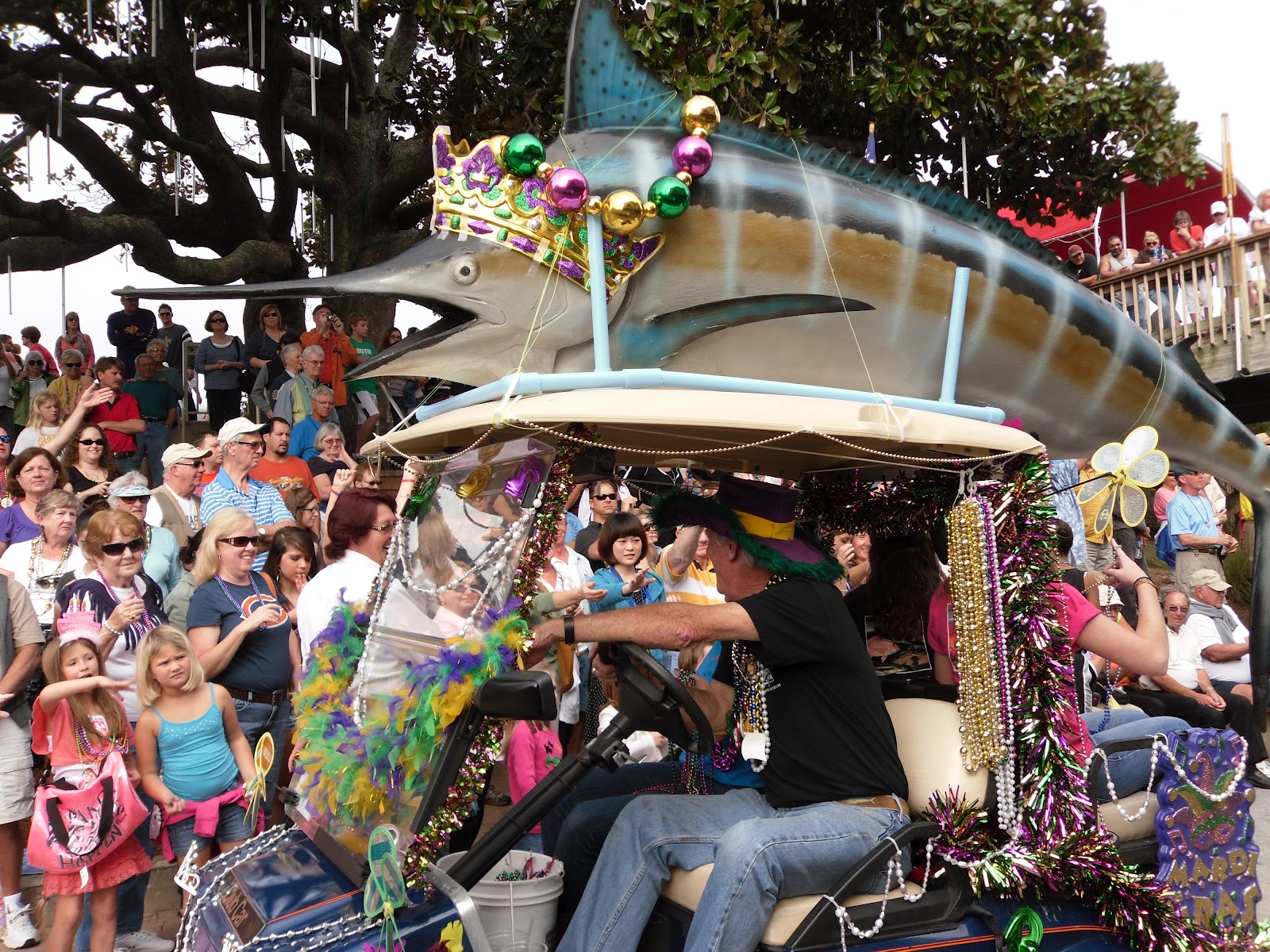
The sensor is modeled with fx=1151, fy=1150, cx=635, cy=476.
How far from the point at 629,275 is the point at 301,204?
1540 cm

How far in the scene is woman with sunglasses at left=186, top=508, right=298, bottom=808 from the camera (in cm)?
502

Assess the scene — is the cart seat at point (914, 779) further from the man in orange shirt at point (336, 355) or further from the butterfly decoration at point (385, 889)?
the man in orange shirt at point (336, 355)

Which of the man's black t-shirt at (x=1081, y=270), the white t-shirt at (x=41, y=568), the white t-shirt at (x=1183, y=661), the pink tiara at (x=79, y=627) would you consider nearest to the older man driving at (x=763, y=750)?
the man's black t-shirt at (x=1081, y=270)

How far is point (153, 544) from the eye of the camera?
5996 millimetres

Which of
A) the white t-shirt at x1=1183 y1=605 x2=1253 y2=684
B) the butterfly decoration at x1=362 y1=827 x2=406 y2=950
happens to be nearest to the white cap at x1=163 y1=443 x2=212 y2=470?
the butterfly decoration at x1=362 y1=827 x2=406 y2=950

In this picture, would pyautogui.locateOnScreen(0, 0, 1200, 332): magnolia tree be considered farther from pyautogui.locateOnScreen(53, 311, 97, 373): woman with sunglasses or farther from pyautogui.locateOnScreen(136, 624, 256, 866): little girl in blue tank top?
pyautogui.locateOnScreen(136, 624, 256, 866): little girl in blue tank top

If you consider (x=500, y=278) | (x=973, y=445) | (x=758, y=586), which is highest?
(x=500, y=278)

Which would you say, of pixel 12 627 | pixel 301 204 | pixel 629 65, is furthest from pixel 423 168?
pixel 629 65

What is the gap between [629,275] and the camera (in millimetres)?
3439

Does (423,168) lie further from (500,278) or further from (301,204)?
(500,278)

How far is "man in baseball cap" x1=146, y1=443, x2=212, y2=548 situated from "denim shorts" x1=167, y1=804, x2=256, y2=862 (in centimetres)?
242

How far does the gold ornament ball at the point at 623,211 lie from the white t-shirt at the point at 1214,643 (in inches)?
235

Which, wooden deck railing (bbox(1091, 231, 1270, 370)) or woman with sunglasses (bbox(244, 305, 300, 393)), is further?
wooden deck railing (bbox(1091, 231, 1270, 370))

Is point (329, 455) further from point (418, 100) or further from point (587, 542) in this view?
point (418, 100)
